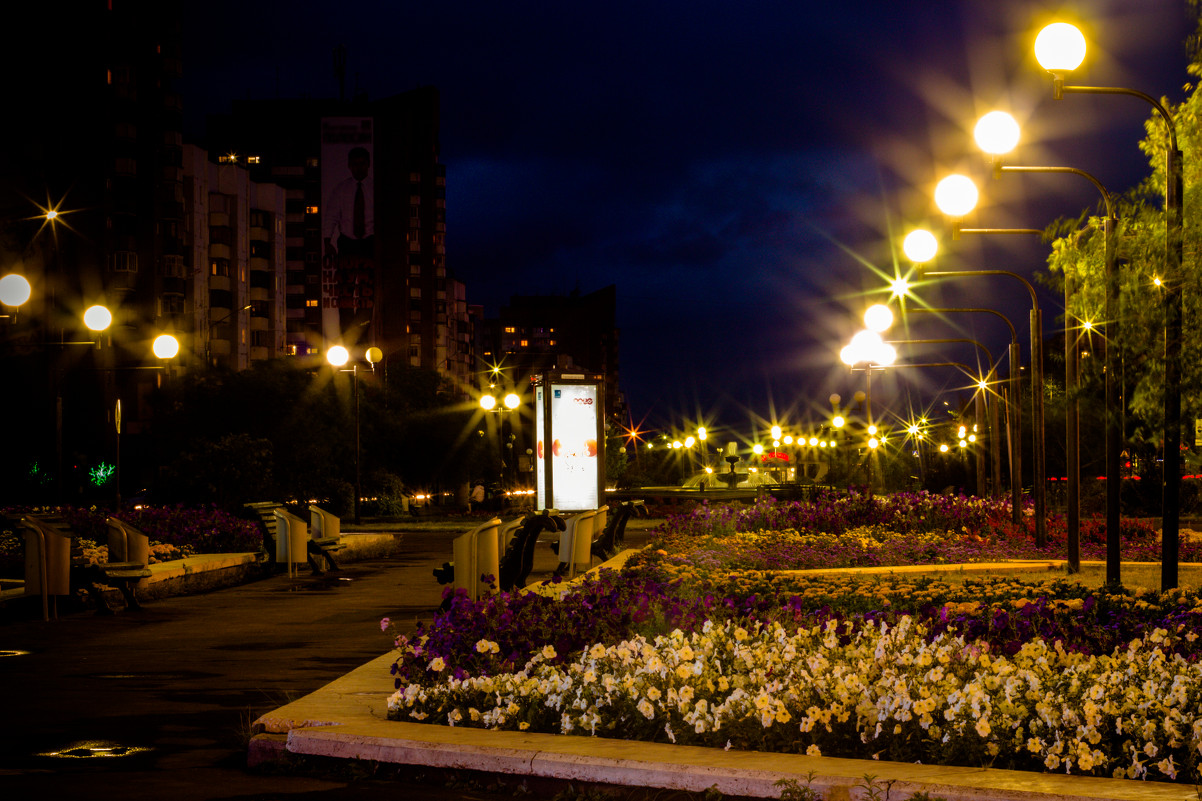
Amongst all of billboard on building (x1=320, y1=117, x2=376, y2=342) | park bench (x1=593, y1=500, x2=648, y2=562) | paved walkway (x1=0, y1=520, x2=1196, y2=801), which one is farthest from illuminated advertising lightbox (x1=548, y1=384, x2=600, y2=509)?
billboard on building (x1=320, y1=117, x2=376, y2=342)

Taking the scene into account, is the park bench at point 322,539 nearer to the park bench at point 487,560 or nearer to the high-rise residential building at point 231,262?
the park bench at point 487,560

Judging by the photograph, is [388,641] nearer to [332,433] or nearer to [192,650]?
[192,650]

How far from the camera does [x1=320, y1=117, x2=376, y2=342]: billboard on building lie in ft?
468

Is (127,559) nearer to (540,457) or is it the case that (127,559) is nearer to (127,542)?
(127,542)

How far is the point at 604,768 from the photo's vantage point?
6699 mm

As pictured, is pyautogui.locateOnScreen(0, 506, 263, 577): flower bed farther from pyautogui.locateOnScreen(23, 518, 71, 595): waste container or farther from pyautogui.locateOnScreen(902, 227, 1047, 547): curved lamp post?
pyautogui.locateOnScreen(902, 227, 1047, 547): curved lamp post

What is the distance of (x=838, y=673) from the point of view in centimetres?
758

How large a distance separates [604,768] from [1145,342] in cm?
606

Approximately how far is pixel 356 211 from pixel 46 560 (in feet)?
442

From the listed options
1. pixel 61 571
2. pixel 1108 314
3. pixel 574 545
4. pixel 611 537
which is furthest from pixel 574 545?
pixel 1108 314

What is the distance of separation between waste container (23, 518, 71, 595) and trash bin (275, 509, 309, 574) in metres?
5.81

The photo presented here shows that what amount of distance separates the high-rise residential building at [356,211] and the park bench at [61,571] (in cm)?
12367

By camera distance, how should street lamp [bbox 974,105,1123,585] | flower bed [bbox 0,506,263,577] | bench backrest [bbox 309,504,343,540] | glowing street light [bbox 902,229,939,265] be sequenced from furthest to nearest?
bench backrest [bbox 309,504,343,540] → flower bed [bbox 0,506,263,577] → glowing street light [bbox 902,229,939,265] → street lamp [bbox 974,105,1123,585]

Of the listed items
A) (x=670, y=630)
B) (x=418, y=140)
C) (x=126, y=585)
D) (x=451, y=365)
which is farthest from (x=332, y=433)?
(x=451, y=365)
